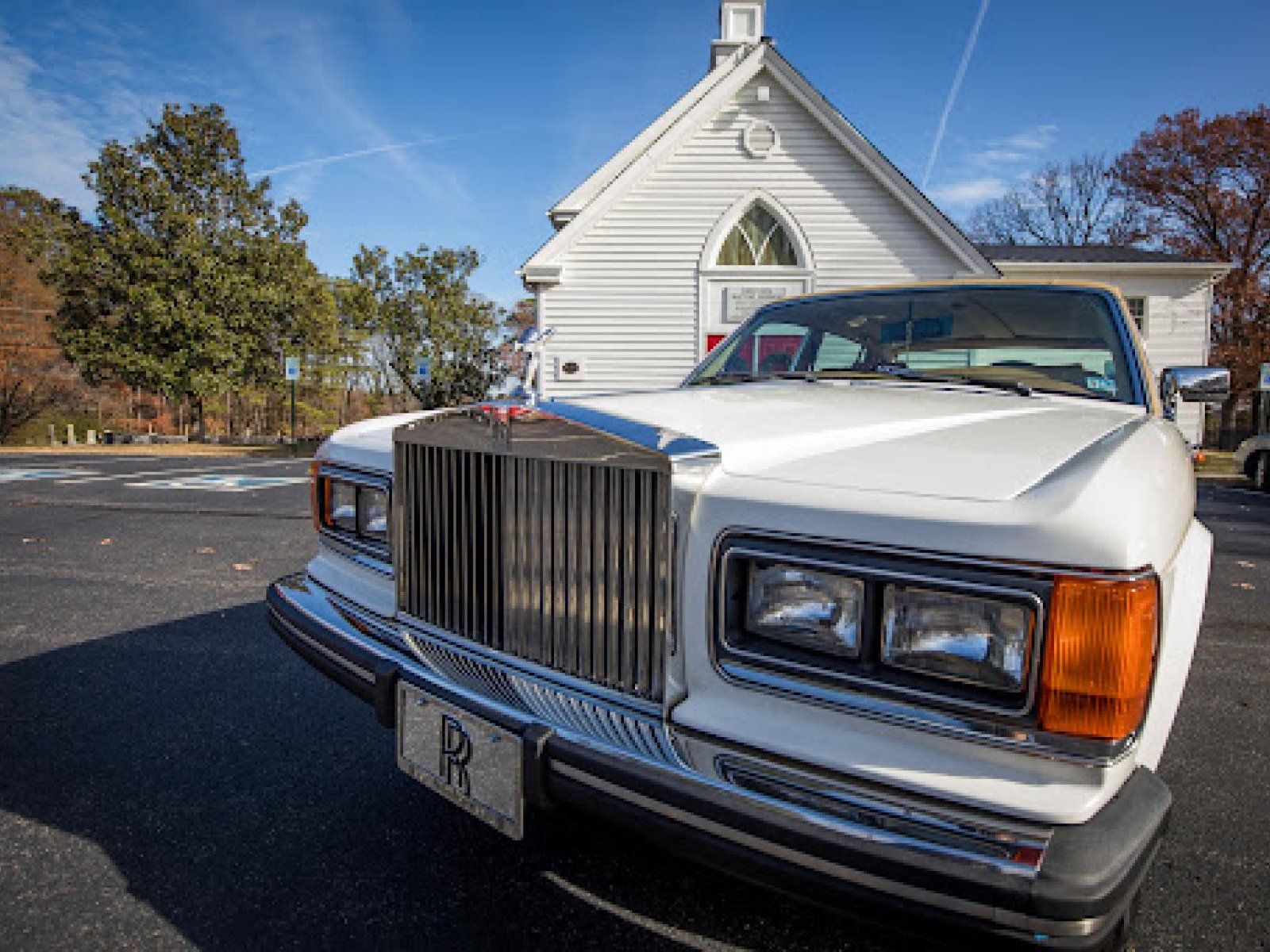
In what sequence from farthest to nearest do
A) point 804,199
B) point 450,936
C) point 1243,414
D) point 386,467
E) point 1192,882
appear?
point 1243,414
point 804,199
point 386,467
point 1192,882
point 450,936

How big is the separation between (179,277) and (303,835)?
24.5 metres

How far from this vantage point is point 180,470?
12.8 meters

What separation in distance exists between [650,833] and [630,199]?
509 inches

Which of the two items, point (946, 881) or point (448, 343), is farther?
point (448, 343)

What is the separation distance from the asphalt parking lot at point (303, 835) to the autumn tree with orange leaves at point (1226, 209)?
102ft

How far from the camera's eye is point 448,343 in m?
32.4

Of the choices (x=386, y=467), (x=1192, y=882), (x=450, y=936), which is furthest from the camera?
(x=386, y=467)

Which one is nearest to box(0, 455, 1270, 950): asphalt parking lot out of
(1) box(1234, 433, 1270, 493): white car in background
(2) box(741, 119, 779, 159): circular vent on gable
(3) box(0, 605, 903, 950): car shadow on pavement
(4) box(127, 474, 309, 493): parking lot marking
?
(3) box(0, 605, 903, 950): car shadow on pavement

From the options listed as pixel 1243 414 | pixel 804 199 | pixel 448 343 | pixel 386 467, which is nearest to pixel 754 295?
pixel 804 199

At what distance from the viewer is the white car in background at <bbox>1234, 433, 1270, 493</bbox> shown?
12.5m

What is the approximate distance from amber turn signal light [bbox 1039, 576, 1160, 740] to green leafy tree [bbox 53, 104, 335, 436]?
2491 centimetres

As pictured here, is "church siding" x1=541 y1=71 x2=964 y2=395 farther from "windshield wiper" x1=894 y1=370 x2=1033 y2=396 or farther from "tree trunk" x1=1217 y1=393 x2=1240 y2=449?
"tree trunk" x1=1217 y1=393 x2=1240 y2=449

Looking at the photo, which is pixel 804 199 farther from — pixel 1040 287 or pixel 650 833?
pixel 650 833

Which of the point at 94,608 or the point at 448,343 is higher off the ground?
the point at 448,343
